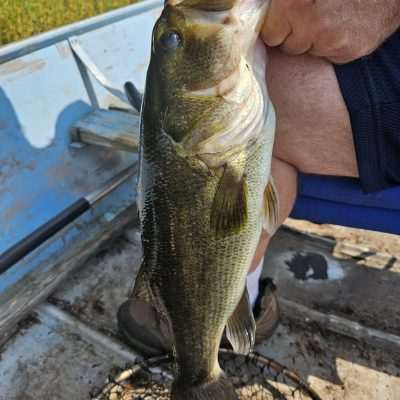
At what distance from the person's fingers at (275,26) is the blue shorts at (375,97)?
10.4 inches

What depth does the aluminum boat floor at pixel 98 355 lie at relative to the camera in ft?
6.33

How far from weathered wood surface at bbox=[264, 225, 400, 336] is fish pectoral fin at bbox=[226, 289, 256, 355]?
0.90m

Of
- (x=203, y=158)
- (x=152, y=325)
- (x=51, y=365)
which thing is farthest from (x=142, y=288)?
(x=51, y=365)

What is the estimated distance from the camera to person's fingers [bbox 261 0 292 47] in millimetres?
1261

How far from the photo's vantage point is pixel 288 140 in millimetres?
1683

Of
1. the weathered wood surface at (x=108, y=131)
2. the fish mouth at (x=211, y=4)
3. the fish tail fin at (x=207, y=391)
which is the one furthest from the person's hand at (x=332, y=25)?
the weathered wood surface at (x=108, y=131)

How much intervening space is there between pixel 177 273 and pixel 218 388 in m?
0.43

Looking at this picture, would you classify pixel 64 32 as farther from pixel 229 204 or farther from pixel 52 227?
pixel 229 204

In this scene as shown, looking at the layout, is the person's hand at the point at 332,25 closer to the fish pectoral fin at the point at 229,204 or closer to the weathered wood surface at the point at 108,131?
the fish pectoral fin at the point at 229,204

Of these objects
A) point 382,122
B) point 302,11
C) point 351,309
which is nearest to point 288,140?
point 382,122

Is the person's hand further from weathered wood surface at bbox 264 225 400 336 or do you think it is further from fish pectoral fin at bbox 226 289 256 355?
weathered wood surface at bbox 264 225 400 336

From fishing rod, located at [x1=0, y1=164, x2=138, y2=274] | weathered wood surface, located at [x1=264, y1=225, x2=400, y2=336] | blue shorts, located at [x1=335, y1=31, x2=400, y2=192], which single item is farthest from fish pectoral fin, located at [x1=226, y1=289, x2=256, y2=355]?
fishing rod, located at [x1=0, y1=164, x2=138, y2=274]

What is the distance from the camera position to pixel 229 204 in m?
1.24

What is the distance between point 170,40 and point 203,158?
0.98ft
